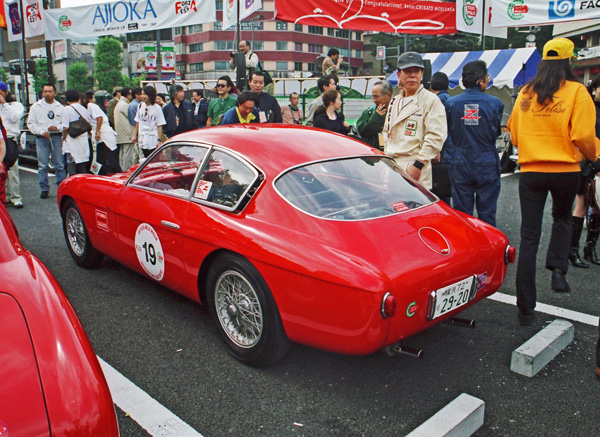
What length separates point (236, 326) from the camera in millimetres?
3441

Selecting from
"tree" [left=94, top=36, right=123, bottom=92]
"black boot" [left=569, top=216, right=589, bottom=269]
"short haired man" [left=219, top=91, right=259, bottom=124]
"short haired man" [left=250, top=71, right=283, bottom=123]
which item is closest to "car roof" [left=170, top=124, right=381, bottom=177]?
"short haired man" [left=219, top=91, right=259, bottom=124]

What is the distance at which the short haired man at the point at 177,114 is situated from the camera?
10398 millimetres

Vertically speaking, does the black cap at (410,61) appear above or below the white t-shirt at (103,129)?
above

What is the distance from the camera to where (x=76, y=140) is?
910 cm

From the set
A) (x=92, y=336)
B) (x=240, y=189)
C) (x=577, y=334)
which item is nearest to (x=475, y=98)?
(x=577, y=334)

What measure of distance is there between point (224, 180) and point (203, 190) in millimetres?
180

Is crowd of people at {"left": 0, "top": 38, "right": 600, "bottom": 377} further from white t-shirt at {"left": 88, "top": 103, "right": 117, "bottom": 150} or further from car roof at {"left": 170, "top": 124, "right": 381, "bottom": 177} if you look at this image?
car roof at {"left": 170, "top": 124, "right": 381, "bottom": 177}

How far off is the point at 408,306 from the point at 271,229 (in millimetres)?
905

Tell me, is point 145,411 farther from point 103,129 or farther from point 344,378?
point 103,129

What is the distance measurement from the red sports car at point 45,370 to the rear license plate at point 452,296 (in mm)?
1815

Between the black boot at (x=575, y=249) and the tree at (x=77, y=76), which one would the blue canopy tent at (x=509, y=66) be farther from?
the tree at (x=77, y=76)

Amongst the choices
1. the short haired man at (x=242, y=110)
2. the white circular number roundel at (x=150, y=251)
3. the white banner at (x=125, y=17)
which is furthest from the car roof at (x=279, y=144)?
the white banner at (x=125, y=17)

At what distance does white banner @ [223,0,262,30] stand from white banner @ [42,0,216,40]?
0.95 m

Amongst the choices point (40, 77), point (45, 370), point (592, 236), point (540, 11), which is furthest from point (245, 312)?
point (40, 77)
